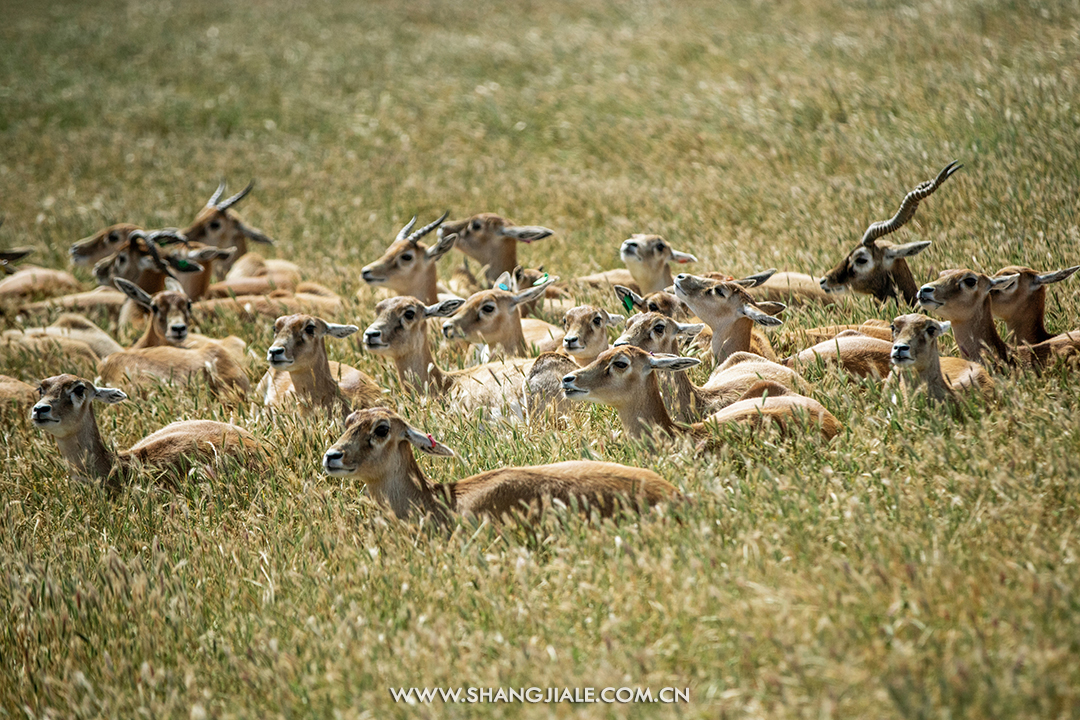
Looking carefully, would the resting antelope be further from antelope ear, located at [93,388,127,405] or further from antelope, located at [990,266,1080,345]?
antelope ear, located at [93,388,127,405]

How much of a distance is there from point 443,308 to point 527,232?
261cm

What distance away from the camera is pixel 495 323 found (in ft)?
27.5

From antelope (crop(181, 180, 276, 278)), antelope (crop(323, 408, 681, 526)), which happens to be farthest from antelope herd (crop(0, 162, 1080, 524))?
antelope (crop(181, 180, 276, 278))

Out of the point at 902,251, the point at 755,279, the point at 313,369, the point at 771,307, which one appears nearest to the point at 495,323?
the point at 313,369

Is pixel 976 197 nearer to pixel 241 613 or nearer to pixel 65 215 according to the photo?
pixel 241 613

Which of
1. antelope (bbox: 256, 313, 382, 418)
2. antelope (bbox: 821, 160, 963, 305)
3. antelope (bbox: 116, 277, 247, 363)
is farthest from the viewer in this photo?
antelope (bbox: 116, 277, 247, 363)

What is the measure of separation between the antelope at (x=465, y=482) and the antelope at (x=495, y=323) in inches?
115

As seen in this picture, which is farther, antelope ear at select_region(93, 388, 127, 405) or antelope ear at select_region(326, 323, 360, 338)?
antelope ear at select_region(326, 323, 360, 338)

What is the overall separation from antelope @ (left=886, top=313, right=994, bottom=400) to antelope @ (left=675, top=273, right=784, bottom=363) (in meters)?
1.65

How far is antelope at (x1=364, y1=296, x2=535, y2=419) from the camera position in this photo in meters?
7.06

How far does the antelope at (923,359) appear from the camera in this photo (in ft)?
18.2

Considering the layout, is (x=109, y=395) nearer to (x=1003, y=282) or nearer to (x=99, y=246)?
(x=1003, y=282)

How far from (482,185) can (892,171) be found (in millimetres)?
6019

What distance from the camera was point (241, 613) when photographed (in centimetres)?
455
